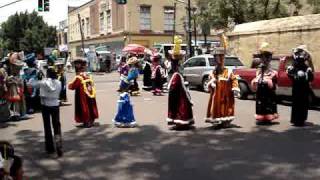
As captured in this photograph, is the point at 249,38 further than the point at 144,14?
No

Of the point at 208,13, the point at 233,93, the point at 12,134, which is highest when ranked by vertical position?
the point at 208,13

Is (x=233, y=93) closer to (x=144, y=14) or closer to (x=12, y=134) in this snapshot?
(x=12, y=134)

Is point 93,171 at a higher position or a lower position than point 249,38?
lower

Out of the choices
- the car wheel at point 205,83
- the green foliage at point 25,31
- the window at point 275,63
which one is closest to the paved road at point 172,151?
the window at point 275,63

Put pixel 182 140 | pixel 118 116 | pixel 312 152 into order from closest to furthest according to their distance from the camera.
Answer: pixel 312 152 → pixel 182 140 → pixel 118 116

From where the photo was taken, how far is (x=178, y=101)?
11.7m

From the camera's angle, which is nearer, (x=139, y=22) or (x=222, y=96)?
(x=222, y=96)

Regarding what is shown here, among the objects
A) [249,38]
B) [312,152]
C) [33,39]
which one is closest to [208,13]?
[249,38]

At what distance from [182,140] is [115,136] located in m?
1.44

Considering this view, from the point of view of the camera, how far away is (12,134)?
39.2 feet

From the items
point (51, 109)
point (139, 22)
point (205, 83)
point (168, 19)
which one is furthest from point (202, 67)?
point (168, 19)

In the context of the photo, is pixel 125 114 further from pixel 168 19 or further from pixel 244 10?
pixel 168 19

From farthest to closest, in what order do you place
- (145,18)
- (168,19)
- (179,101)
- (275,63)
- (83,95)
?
(168,19) → (145,18) → (275,63) → (83,95) → (179,101)

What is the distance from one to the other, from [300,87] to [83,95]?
15.0ft
